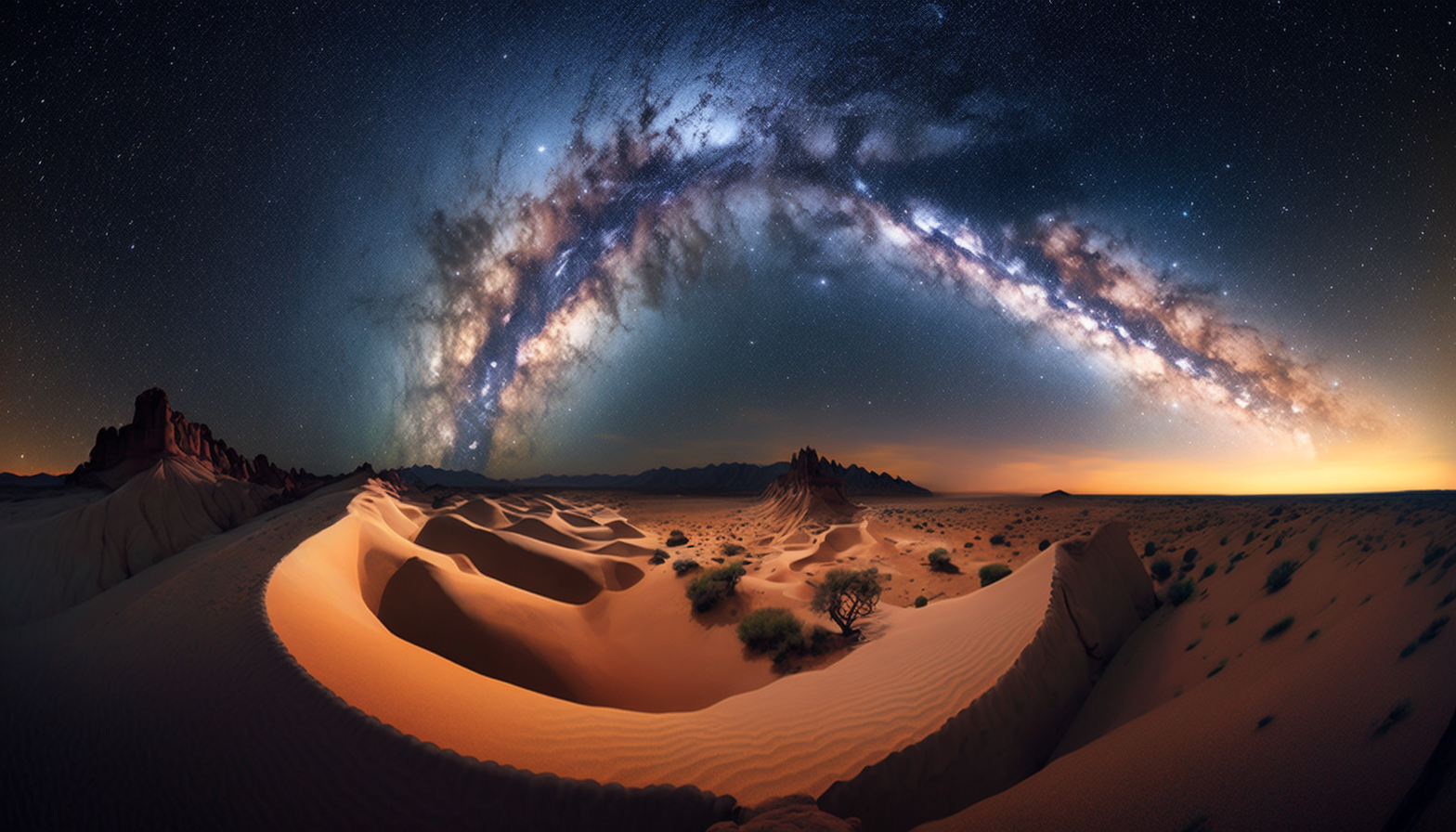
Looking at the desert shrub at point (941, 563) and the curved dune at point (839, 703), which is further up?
the curved dune at point (839, 703)

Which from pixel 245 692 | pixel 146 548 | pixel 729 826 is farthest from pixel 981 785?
pixel 146 548

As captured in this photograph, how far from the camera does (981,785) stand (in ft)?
20.5

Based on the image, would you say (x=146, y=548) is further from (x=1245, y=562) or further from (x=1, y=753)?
(x=1245, y=562)

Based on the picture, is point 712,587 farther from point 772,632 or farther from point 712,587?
point 772,632

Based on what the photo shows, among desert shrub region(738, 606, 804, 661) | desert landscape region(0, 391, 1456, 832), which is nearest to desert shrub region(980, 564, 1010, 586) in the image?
desert landscape region(0, 391, 1456, 832)

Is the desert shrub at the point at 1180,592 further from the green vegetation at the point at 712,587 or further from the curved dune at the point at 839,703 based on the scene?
the green vegetation at the point at 712,587

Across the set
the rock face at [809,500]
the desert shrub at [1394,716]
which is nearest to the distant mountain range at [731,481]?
the rock face at [809,500]

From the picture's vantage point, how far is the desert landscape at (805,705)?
14.3 ft

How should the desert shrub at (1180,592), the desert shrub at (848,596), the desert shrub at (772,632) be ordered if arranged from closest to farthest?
1. the desert shrub at (1180,592)
2. the desert shrub at (772,632)
3. the desert shrub at (848,596)

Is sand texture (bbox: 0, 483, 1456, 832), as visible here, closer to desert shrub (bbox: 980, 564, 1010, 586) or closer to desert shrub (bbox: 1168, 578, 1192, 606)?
desert shrub (bbox: 1168, 578, 1192, 606)

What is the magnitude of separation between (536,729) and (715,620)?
10226 millimetres

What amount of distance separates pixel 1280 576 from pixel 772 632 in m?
10.5

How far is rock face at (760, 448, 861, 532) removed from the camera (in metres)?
46.7

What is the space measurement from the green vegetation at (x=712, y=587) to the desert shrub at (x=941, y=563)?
11203 millimetres
